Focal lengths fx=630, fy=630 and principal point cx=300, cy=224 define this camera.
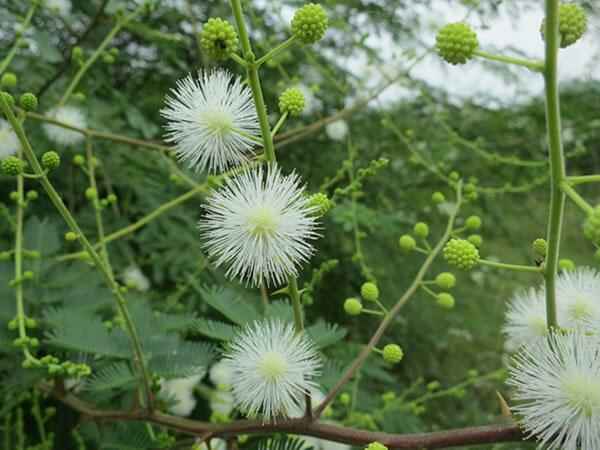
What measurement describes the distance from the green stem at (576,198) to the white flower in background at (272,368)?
18.2 inches

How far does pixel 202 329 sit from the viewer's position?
4.05 ft

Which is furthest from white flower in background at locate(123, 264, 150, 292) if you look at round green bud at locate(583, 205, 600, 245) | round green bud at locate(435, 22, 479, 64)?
round green bud at locate(583, 205, 600, 245)

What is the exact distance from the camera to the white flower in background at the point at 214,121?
3.19 ft

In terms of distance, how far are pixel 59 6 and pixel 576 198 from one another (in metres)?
2.11

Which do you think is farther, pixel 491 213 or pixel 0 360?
pixel 491 213

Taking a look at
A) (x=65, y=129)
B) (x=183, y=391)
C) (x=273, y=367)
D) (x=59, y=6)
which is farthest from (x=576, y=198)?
(x=59, y=6)

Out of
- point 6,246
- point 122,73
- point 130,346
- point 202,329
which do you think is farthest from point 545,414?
point 122,73

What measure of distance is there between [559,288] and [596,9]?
219 centimetres

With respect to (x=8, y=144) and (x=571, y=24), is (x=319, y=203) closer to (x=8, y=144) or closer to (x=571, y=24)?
(x=571, y=24)

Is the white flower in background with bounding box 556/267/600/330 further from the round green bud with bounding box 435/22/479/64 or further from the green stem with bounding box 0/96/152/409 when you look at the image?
the green stem with bounding box 0/96/152/409

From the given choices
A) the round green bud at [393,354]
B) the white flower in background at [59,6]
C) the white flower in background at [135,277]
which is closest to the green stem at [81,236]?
the round green bud at [393,354]

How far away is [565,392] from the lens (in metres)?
0.85

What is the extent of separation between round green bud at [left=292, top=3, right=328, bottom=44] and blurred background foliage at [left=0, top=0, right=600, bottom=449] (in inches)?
28.1

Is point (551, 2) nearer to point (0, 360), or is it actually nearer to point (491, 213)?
point (0, 360)
